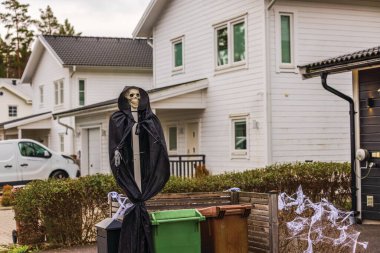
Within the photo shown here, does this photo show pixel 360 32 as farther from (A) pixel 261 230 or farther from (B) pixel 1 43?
(B) pixel 1 43

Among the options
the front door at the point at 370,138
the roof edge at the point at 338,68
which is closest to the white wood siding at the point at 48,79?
the roof edge at the point at 338,68

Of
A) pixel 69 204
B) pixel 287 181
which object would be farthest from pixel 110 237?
pixel 287 181

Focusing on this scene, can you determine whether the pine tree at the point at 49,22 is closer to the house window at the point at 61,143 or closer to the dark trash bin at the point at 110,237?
the house window at the point at 61,143

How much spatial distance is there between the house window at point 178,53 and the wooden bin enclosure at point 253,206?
1507cm

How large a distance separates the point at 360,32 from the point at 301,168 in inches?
344

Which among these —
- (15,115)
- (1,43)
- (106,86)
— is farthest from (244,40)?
(1,43)

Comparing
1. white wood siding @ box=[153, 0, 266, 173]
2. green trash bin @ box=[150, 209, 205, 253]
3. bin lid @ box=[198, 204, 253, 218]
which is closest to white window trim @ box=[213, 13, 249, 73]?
white wood siding @ box=[153, 0, 266, 173]

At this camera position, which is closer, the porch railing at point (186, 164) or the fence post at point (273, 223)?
the fence post at point (273, 223)

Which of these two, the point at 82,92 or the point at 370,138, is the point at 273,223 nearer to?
the point at 370,138

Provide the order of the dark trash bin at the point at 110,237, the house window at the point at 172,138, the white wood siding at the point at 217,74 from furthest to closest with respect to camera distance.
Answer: the house window at the point at 172,138 < the white wood siding at the point at 217,74 < the dark trash bin at the point at 110,237

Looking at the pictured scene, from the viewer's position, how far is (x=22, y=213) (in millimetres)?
11594

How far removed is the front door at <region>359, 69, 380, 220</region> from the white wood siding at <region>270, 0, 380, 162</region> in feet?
20.2

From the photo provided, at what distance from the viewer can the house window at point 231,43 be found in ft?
68.0

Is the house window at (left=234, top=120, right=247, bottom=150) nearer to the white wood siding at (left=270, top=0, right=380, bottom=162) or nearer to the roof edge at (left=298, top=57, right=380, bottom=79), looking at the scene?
the white wood siding at (left=270, top=0, right=380, bottom=162)
